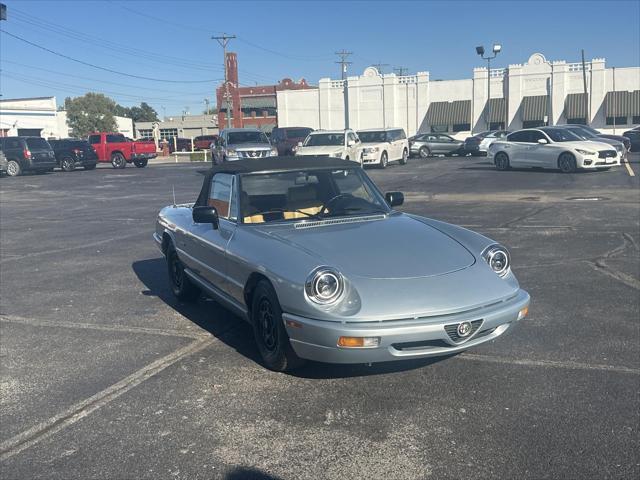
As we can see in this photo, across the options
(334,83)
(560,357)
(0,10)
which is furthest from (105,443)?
(334,83)

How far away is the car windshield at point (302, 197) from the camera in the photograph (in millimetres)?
5430

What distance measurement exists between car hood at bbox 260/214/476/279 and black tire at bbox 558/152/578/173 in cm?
1769

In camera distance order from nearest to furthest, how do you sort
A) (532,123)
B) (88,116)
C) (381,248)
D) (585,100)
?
(381,248) → (585,100) → (532,123) → (88,116)

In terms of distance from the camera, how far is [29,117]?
64000 mm

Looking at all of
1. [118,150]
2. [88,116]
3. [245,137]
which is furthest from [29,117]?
[245,137]

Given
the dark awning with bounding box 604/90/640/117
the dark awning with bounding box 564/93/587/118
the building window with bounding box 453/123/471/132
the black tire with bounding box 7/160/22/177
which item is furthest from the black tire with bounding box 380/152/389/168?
the dark awning with bounding box 604/90/640/117

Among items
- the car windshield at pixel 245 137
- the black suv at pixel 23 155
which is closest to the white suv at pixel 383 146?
the car windshield at pixel 245 137

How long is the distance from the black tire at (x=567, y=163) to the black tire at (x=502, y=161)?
7.23ft

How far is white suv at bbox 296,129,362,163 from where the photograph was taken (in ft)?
78.6

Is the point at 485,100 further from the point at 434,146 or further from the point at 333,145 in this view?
the point at 333,145

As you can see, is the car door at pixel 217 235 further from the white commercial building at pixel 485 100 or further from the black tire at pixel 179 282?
the white commercial building at pixel 485 100

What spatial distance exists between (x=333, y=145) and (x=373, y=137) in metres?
5.05

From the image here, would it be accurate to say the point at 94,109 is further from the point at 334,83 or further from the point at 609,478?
the point at 609,478

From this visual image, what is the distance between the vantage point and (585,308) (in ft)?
19.8
